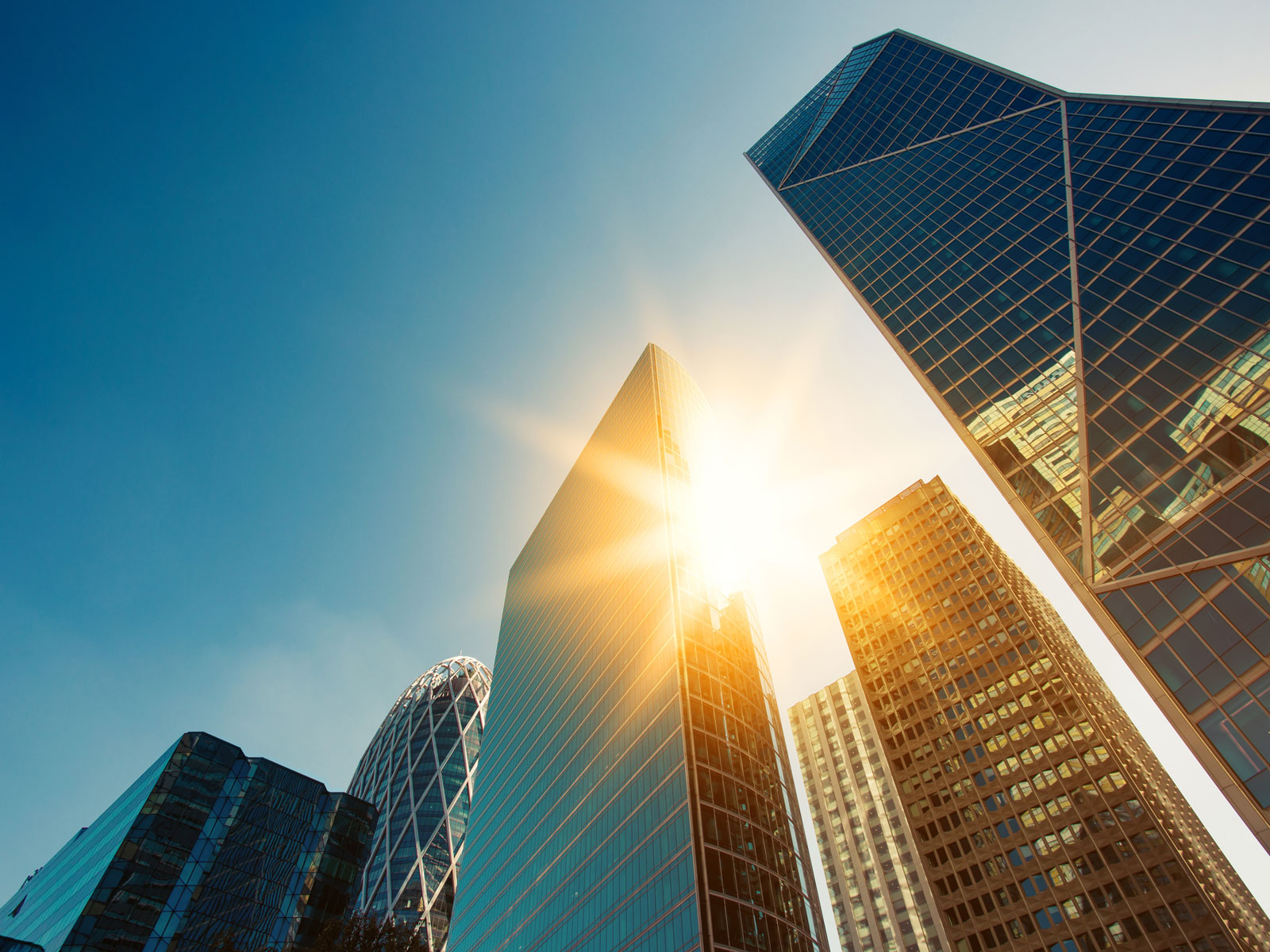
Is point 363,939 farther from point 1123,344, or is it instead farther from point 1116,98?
point 1116,98

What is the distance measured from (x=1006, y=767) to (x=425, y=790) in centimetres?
11714

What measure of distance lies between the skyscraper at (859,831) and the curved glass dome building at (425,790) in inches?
2666

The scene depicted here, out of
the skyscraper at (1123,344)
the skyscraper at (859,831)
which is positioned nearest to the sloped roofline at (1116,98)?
the skyscraper at (1123,344)

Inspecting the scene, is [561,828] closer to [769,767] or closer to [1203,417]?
[769,767]

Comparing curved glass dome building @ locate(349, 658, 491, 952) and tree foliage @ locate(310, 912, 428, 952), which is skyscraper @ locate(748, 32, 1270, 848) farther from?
curved glass dome building @ locate(349, 658, 491, 952)

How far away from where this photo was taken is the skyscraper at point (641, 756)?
44406 millimetres

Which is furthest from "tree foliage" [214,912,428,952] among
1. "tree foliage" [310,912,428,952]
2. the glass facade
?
the glass facade

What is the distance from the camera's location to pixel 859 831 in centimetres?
10231

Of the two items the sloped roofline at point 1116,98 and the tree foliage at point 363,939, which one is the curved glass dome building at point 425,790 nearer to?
the tree foliage at point 363,939

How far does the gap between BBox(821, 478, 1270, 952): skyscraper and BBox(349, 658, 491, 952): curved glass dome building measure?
280ft

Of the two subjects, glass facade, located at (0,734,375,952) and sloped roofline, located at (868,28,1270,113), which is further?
glass facade, located at (0,734,375,952)

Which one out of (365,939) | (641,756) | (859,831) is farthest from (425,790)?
(365,939)

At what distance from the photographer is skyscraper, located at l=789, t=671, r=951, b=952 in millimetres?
89188

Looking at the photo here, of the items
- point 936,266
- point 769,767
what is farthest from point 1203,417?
point 769,767
